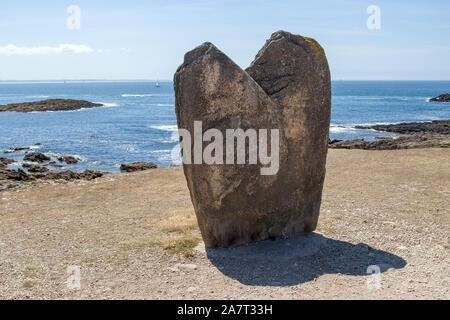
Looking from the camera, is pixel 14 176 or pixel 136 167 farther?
pixel 136 167

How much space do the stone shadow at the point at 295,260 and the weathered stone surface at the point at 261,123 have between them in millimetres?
356

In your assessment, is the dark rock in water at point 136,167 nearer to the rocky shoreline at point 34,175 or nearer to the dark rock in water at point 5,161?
the rocky shoreline at point 34,175

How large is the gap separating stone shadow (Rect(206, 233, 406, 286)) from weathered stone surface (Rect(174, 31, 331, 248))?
356mm

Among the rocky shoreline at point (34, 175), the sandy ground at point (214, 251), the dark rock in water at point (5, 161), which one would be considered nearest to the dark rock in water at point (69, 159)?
the rocky shoreline at point (34, 175)

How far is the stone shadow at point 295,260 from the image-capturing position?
8.37 m

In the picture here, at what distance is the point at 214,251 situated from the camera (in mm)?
9555

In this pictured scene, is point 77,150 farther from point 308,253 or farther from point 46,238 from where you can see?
point 308,253

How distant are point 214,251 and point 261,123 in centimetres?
292

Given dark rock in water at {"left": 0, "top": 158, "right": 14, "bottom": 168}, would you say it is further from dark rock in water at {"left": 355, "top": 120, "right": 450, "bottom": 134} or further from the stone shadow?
dark rock in water at {"left": 355, "top": 120, "right": 450, "bottom": 134}


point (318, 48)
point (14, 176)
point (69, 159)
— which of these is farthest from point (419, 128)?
point (318, 48)

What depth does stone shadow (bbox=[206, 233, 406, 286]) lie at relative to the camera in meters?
8.37

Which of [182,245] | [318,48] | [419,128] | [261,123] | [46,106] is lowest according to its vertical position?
[182,245]

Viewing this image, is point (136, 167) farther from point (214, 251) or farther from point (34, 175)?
point (214, 251)

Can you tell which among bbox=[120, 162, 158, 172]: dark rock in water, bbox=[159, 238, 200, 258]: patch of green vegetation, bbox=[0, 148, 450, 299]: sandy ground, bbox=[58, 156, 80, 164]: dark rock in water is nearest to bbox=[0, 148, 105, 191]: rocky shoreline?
bbox=[58, 156, 80, 164]: dark rock in water
